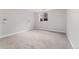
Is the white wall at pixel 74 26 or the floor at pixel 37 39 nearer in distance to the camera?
the white wall at pixel 74 26

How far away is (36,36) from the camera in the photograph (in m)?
1.66

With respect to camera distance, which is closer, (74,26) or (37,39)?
(37,39)

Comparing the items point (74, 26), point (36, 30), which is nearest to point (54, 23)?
point (36, 30)

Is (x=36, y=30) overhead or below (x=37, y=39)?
overhead

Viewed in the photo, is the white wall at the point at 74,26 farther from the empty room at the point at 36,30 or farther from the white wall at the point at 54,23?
the white wall at the point at 54,23

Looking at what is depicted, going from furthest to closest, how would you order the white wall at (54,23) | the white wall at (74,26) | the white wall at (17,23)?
the white wall at (54,23) → the white wall at (17,23) → the white wall at (74,26)

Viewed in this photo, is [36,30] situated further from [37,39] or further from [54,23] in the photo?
[54,23]

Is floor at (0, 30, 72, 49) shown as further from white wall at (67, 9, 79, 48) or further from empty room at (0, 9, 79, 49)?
white wall at (67, 9, 79, 48)

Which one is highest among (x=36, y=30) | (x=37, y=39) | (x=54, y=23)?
(x=54, y=23)

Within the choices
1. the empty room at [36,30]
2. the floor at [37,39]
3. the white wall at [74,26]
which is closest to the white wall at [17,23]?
the empty room at [36,30]

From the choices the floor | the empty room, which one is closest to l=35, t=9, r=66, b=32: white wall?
the empty room
